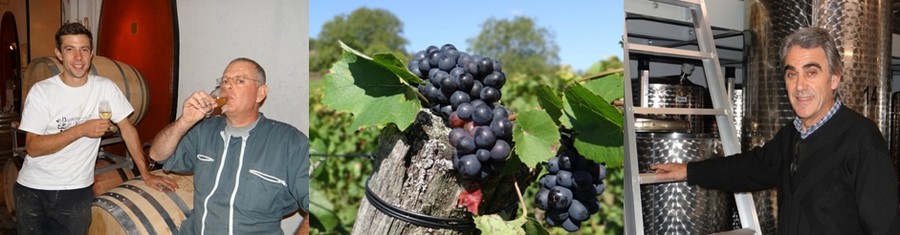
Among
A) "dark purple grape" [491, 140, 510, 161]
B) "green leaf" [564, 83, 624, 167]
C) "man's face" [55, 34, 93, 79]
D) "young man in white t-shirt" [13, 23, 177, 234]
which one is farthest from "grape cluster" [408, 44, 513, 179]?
"man's face" [55, 34, 93, 79]

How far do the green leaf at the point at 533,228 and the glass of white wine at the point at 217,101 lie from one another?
1.17 meters

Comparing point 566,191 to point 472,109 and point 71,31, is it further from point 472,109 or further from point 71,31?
point 71,31

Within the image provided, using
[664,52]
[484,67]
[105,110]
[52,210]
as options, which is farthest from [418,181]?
[52,210]

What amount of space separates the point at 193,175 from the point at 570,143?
138 cm

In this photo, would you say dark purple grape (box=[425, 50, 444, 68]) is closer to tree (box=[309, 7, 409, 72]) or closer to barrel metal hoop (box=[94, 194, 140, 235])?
tree (box=[309, 7, 409, 72])

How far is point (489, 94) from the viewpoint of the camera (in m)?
0.96

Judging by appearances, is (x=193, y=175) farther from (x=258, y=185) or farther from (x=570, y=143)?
(x=570, y=143)

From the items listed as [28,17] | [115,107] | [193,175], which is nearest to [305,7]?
[193,175]

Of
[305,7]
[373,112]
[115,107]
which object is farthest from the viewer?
[115,107]

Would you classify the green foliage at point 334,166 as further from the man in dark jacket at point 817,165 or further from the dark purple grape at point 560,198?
the man in dark jacket at point 817,165

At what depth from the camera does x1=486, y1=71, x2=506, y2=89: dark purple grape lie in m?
0.97

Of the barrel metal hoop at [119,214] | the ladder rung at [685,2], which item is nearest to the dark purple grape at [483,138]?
the ladder rung at [685,2]

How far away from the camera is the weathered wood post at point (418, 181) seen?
3.18ft

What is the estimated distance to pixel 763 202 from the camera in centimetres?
234
